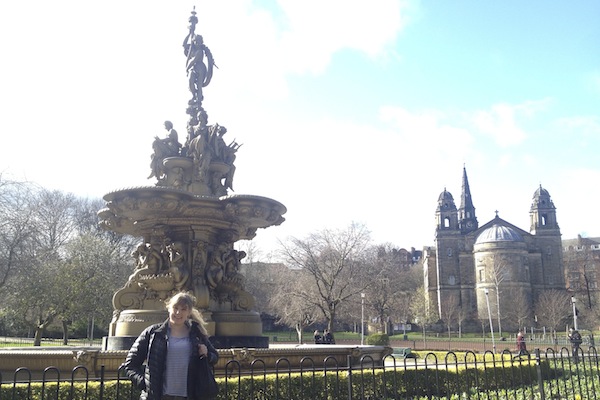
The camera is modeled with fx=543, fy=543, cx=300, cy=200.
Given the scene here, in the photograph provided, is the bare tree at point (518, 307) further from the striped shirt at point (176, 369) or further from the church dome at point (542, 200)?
the striped shirt at point (176, 369)

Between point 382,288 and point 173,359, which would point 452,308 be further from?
point 173,359

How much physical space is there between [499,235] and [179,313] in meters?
78.6

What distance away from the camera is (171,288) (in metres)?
11.4

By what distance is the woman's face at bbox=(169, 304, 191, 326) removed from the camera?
4348mm

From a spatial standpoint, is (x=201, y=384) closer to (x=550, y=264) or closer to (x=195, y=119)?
(x=195, y=119)

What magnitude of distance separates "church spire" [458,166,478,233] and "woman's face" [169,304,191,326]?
291 feet

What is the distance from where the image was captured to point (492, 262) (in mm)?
76312

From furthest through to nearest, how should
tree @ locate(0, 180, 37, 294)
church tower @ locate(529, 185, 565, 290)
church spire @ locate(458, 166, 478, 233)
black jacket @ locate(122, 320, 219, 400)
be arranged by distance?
church spire @ locate(458, 166, 478, 233) < church tower @ locate(529, 185, 565, 290) < tree @ locate(0, 180, 37, 294) < black jacket @ locate(122, 320, 219, 400)

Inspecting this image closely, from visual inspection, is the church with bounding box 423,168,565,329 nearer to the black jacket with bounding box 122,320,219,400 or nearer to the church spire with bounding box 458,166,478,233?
the church spire with bounding box 458,166,478,233

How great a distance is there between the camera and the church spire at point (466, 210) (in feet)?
298

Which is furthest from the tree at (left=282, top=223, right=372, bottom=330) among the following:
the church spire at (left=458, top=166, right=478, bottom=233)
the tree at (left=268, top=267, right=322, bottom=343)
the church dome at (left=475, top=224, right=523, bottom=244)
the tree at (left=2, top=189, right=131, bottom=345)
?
the church spire at (left=458, top=166, right=478, bottom=233)

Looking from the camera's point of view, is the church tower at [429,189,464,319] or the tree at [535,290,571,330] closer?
the tree at [535,290,571,330]

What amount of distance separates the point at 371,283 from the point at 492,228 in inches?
1643

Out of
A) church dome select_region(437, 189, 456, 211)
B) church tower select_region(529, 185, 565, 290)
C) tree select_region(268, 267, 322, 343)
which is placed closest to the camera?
tree select_region(268, 267, 322, 343)
